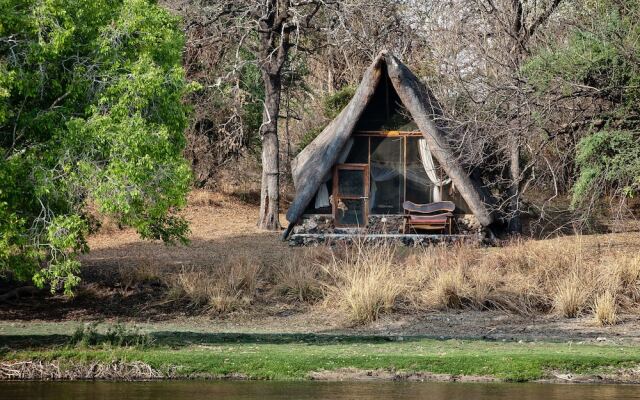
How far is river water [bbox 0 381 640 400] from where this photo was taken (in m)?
12.4

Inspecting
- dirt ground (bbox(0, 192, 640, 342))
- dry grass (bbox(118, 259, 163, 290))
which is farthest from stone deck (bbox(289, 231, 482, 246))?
dry grass (bbox(118, 259, 163, 290))

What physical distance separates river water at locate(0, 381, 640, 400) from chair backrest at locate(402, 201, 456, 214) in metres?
11.5

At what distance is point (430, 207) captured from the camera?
2481cm

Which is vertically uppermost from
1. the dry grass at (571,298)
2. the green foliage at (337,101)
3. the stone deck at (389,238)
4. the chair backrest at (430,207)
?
the green foliage at (337,101)

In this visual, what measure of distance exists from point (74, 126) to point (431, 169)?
40.8 ft

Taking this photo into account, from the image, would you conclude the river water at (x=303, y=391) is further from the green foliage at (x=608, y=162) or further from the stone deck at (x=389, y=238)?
the stone deck at (x=389, y=238)

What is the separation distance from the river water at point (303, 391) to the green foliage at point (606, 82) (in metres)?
7.93

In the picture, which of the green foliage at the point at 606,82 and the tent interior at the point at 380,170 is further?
the tent interior at the point at 380,170

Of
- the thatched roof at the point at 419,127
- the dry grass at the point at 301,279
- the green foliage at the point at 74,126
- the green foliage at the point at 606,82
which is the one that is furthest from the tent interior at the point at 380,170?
the green foliage at the point at 74,126

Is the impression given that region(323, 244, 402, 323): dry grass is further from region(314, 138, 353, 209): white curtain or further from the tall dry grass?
region(314, 138, 353, 209): white curtain

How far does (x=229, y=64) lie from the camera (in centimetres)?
3053

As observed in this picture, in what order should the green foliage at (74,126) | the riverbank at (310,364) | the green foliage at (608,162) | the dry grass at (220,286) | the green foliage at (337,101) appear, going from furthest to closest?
the green foliage at (337,101)
the green foliage at (608,162)
the dry grass at (220,286)
the green foliage at (74,126)
the riverbank at (310,364)

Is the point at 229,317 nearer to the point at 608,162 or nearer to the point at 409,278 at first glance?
the point at 409,278

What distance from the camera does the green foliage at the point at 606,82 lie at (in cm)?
2016
